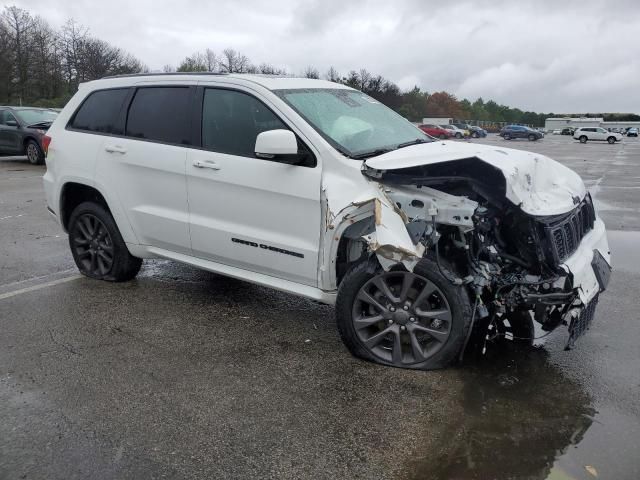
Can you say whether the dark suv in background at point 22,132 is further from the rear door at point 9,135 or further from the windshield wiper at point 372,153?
the windshield wiper at point 372,153

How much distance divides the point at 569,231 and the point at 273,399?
217cm

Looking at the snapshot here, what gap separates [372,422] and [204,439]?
35.8 inches

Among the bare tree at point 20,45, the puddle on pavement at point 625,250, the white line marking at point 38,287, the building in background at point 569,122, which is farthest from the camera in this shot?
the building in background at point 569,122

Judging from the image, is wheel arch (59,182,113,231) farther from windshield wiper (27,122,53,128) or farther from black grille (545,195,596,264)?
windshield wiper (27,122,53,128)

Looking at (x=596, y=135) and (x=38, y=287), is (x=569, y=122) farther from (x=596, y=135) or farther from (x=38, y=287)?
(x=38, y=287)

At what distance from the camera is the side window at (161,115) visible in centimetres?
469

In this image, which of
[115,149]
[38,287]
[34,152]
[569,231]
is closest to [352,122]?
[569,231]

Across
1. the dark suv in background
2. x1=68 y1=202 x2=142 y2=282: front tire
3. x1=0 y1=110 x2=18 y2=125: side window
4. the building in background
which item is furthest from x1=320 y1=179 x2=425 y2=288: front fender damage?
the building in background

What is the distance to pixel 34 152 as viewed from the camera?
645 inches

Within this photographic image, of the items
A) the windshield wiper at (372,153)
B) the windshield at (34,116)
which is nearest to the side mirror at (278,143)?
the windshield wiper at (372,153)

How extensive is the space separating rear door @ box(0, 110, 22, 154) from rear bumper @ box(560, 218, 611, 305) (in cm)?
1616

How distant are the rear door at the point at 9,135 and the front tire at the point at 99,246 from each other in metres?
12.6

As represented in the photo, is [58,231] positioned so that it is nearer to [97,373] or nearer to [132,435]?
[97,373]

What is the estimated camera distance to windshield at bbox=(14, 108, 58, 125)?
16.3 meters
